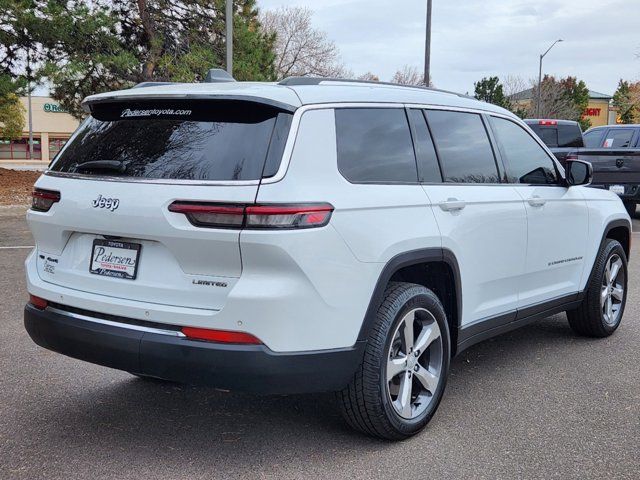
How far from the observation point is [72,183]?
347cm

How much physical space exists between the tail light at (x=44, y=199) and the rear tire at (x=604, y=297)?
404 cm

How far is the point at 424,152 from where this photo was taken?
3938 millimetres

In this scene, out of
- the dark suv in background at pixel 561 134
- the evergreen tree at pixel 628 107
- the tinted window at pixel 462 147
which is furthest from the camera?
the evergreen tree at pixel 628 107

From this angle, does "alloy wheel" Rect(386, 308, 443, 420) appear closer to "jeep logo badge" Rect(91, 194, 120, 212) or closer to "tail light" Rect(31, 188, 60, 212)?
"jeep logo badge" Rect(91, 194, 120, 212)

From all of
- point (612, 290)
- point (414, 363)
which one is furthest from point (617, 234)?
point (414, 363)

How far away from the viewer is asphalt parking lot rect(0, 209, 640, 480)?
3.31 metres

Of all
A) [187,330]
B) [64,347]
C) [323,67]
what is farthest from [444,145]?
[323,67]

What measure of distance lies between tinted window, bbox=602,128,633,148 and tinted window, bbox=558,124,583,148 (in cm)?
69

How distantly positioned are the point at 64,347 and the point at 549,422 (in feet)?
8.63

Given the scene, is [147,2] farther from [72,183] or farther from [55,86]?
[72,183]

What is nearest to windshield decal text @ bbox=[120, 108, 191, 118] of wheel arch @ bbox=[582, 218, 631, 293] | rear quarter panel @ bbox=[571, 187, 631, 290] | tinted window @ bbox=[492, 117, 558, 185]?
tinted window @ bbox=[492, 117, 558, 185]

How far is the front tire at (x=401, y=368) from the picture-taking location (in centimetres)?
335

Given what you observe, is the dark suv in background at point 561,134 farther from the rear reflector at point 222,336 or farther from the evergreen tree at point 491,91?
the evergreen tree at point 491,91

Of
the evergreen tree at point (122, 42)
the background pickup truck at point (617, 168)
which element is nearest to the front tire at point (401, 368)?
the background pickup truck at point (617, 168)
